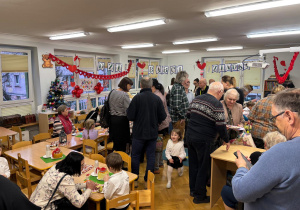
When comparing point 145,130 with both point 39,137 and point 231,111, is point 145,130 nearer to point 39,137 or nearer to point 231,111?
point 231,111

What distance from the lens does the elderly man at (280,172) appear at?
1.01 metres

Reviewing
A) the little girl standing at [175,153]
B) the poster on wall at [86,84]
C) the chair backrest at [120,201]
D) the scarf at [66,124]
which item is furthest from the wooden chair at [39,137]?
the poster on wall at [86,84]

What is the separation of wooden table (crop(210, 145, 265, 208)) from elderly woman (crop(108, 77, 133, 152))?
5.44ft

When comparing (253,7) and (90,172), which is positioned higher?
(253,7)

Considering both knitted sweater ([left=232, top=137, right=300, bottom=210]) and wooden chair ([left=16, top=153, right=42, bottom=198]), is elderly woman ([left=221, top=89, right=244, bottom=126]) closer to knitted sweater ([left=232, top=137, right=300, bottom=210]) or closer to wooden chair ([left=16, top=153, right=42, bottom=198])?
knitted sweater ([left=232, top=137, right=300, bottom=210])

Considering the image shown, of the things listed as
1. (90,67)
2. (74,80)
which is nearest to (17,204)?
(74,80)

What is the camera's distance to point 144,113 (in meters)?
3.44

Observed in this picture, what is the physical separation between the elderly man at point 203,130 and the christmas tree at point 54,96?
469 cm

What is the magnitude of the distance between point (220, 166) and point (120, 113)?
1.89 meters

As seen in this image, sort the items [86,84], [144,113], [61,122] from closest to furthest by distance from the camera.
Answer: [144,113]
[61,122]
[86,84]

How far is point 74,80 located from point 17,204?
21.0 ft

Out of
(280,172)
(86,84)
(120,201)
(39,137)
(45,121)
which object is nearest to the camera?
(280,172)

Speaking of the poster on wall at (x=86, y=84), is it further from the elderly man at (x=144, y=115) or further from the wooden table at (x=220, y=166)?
the wooden table at (x=220, y=166)

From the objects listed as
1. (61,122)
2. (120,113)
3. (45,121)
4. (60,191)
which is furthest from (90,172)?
(45,121)
